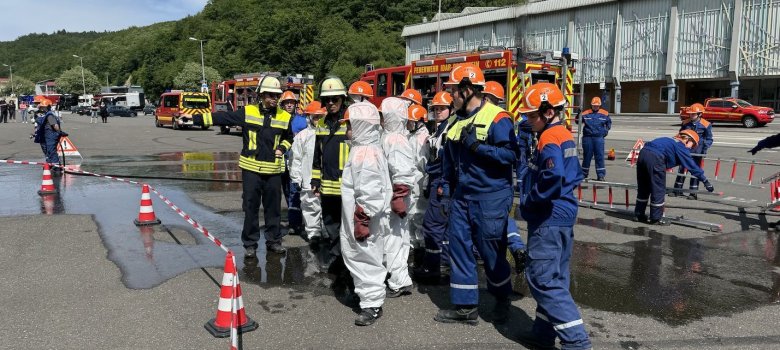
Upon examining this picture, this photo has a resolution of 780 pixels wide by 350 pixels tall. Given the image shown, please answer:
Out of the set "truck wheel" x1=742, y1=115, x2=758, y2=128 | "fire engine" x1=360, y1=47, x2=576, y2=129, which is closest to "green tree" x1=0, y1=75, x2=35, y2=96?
"fire engine" x1=360, y1=47, x2=576, y2=129

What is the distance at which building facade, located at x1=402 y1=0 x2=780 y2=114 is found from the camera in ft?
124

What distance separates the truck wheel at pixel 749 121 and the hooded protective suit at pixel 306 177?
2875 cm

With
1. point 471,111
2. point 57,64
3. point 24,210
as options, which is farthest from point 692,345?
point 57,64

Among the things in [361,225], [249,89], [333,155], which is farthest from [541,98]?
[249,89]

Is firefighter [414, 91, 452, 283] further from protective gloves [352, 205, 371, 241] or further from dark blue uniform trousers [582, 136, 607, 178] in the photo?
dark blue uniform trousers [582, 136, 607, 178]

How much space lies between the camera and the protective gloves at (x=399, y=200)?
4.79 metres

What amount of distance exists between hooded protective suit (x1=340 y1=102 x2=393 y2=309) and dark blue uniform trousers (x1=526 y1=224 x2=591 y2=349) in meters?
1.19

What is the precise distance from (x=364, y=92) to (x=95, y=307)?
331 centimetres

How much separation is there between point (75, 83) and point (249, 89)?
10823 centimetres

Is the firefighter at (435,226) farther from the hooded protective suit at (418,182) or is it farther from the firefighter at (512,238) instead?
the firefighter at (512,238)

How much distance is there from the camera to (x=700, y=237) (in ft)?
25.4

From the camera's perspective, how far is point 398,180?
16.3ft

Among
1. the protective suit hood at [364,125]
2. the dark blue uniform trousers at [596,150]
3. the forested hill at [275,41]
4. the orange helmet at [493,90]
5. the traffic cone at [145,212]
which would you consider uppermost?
the forested hill at [275,41]

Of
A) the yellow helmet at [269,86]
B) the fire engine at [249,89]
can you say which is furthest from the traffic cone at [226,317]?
the fire engine at [249,89]
